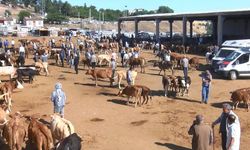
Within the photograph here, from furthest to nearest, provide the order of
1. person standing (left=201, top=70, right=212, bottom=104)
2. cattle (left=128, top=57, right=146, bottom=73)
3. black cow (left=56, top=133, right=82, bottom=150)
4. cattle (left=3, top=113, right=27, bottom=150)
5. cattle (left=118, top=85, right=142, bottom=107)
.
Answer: cattle (left=128, top=57, right=146, bottom=73) → person standing (left=201, top=70, right=212, bottom=104) → cattle (left=118, top=85, right=142, bottom=107) → cattle (left=3, top=113, right=27, bottom=150) → black cow (left=56, top=133, right=82, bottom=150)

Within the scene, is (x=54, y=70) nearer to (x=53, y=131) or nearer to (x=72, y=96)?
(x=72, y=96)

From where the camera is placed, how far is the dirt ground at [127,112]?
1441 cm

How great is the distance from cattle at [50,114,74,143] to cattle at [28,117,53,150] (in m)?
0.38

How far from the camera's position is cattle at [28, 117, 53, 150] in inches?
455

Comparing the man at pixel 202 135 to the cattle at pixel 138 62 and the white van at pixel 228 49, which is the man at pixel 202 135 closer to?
the white van at pixel 228 49

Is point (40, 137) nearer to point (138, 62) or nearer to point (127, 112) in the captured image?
point (127, 112)

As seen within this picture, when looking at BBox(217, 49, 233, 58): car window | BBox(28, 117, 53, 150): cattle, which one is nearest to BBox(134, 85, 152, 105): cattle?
BBox(28, 117, 53, 150): cattle

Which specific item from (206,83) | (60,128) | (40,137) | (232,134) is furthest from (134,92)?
(232,134)

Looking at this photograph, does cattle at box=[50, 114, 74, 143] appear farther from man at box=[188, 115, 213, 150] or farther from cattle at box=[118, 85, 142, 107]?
cattle at box=[118, 85, 142, 107]

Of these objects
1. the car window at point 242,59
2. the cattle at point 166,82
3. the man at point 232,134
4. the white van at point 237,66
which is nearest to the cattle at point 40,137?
the man at point 232,134

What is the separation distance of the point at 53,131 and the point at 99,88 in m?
12.4

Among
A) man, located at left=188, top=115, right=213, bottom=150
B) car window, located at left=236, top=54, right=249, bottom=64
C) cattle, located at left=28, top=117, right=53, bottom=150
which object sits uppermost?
car window, located at left=236, top=54, right=249, bottom=64

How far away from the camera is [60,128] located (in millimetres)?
12086

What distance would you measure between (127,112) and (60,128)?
6.75 m
